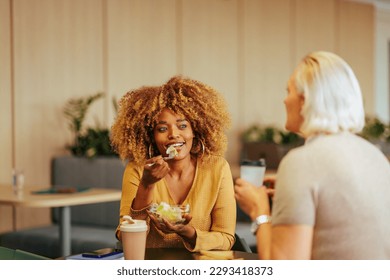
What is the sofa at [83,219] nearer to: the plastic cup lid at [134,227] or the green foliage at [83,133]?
the green foliage at [83,133]

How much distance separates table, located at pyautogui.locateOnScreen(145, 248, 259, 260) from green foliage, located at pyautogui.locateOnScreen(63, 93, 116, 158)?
2.78 metres

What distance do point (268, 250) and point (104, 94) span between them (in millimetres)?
3891

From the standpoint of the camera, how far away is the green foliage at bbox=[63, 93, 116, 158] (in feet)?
16.7

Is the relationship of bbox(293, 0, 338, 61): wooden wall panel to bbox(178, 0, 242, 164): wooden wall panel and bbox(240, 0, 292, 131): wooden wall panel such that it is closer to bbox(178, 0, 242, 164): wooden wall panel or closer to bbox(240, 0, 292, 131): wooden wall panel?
bbox(240, 0, 292, 131): wooden wall panel

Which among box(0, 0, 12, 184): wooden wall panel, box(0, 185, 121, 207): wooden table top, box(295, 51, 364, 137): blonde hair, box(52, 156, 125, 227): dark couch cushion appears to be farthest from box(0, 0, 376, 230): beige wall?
box(295, 51, 364, 137): blonde hair

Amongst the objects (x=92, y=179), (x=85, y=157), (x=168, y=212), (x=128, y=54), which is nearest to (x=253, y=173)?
(x=168, y=212)

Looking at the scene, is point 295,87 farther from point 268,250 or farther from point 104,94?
point 104,94

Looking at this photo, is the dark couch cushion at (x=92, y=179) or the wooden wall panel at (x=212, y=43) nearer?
the dark couch cushion at (x=92, y=179)

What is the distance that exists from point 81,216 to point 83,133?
28.1 inches

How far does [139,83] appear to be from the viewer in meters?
5.79

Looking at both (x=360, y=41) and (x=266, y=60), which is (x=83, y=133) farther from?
(x=360, y=41)

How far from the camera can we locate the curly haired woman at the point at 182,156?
7.50 feet

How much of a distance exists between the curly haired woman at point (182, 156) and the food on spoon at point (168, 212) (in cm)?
10

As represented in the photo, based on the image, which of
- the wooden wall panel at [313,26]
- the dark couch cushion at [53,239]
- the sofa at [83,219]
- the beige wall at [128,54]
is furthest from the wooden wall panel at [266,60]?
the dark couch cushion at [53,239]
